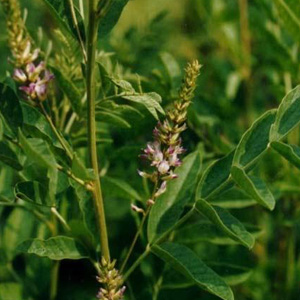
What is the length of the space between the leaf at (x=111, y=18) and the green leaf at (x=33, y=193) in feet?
0.86

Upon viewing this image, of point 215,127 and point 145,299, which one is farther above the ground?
point 215,127

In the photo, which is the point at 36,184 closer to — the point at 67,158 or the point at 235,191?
the point at 67,158

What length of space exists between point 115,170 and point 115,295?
0.62 meters

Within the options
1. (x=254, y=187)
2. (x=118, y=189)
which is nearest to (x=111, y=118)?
(x=118, y=189)

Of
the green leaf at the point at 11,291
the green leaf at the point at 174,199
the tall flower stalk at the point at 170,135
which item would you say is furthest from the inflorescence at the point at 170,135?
the green leaf at the point at 11,291

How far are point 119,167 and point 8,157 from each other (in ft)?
1.87

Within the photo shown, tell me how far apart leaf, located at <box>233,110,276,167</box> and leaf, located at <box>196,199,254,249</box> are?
8cm

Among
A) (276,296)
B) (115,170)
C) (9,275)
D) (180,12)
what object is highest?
(180,12)

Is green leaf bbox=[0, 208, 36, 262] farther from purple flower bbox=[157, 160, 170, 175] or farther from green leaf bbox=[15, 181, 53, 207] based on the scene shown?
purple flower bbox=[157, 160, 170, 175]

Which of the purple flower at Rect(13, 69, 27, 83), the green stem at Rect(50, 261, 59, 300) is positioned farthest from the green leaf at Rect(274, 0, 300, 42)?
the green stem at Rect(50, 261, 59, 300)

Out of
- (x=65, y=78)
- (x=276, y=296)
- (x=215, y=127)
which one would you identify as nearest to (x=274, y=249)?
(x=276, y=296)

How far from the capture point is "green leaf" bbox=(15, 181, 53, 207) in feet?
3.71

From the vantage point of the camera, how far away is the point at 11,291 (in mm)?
1508

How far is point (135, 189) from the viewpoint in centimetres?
148
